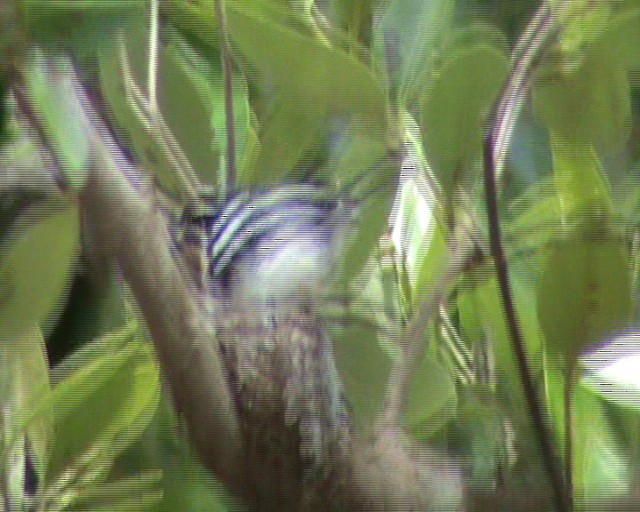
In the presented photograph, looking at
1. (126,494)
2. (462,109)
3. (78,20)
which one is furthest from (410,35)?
(126,494)

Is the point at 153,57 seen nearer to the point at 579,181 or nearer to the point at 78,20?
the point at 78,20

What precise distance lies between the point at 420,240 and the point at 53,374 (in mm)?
182

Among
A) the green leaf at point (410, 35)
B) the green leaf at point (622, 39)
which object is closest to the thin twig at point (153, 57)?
the green leaf at point (410, 35)

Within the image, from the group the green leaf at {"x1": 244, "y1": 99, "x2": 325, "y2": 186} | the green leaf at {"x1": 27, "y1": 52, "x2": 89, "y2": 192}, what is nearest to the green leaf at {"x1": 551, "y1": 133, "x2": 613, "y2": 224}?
the green leaf at {"x1": 244, "y1": 99, "x2": 325, "y2": 186}

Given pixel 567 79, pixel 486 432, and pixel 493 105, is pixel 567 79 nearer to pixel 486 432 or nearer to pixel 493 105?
pixel 493 105

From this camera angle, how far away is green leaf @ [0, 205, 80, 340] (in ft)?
0.96

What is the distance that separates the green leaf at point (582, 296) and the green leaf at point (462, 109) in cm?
6

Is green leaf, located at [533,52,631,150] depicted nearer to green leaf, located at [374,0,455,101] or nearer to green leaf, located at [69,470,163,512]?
green leaf, located at [374,0,455,101]

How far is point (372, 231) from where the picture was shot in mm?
298

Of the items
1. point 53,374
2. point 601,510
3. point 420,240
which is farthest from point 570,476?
point 53,374

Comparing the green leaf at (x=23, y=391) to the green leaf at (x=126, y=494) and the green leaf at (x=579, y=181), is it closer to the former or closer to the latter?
the green leaf at (x=126, y=494)

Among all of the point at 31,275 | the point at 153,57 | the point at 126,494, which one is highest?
the point at 153,57

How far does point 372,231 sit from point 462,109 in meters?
0.07

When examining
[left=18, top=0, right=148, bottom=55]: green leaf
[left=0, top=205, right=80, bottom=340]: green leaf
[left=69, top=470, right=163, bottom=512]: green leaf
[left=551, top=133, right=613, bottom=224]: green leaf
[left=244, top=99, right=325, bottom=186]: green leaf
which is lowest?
[left=69, top=470, right=163, bottom=512]: green leaf
